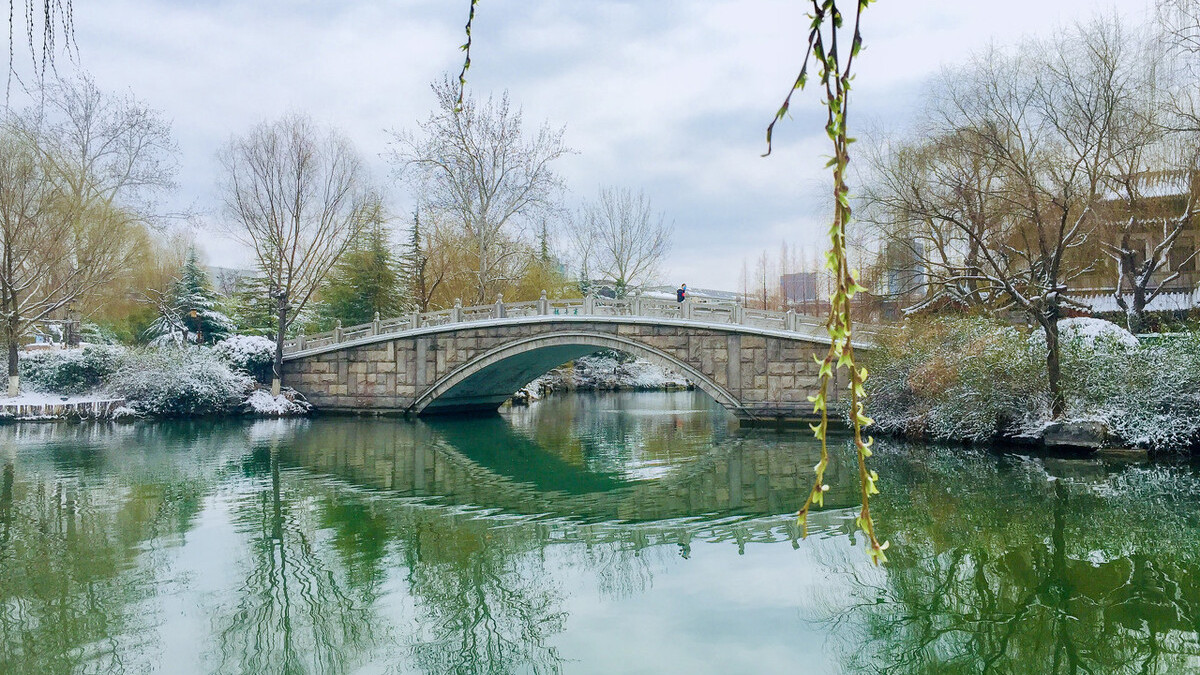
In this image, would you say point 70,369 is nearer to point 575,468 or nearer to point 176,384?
point 176,384

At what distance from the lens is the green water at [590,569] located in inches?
197

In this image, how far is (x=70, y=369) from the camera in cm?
2027

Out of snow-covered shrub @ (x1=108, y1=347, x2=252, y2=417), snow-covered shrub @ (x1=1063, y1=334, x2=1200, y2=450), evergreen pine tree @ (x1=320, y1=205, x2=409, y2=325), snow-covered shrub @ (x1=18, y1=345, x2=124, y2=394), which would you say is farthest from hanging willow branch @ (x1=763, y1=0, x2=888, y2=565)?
evergreen pine tree @ (x1=320, y1=205, x2=409, y2=325)

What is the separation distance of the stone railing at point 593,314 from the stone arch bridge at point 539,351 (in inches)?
1.1

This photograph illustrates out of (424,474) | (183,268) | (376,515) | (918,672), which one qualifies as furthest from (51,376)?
(918,672)

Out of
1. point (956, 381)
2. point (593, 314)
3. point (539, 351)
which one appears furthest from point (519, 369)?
point (956, 381)

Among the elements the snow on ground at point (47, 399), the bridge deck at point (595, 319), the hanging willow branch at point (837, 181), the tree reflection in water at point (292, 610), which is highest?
the bridge deck at point (595, 319)

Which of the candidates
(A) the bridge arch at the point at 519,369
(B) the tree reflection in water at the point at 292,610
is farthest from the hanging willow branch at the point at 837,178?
(A) the bridge arch at the point at 519,369

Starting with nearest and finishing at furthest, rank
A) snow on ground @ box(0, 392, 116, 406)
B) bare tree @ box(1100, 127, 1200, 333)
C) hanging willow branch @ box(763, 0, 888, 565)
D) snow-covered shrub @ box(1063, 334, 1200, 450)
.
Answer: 1. hanging willow branch @ box(763, 0, 888, 565)
2. snow-covered shrub @ box(1063, 334, 1200, 450)
3. bare tree @ box(1100, 127, 1200, 333)
4. snow on ground @ box(0, 392, 116, 406)

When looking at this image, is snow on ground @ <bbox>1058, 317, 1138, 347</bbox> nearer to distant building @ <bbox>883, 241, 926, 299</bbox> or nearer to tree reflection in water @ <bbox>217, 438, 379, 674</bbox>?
distant building @ <bbox>883, 241, 926, 299</bbox>

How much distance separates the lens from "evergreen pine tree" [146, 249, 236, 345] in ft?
88.7

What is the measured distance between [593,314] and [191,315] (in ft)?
49.3

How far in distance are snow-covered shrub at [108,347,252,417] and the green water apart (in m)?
7.38

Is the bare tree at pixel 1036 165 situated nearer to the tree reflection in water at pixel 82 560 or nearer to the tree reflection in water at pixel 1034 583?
the tree reflection in water at pixel 1034 583
